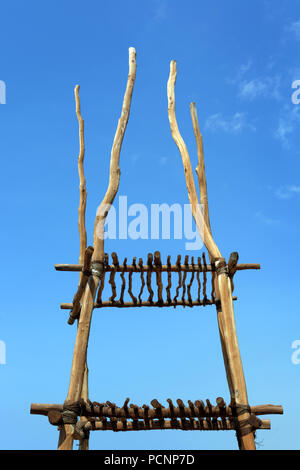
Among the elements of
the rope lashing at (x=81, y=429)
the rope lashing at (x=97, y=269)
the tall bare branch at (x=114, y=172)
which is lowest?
the rope lashing at (x=81, y=429)

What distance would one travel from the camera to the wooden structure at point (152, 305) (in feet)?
15.5

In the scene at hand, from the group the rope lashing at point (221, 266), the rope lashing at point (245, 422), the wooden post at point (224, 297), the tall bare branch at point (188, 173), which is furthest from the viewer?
the tall bare branch at point (188, 173)

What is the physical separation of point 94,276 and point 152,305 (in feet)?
3.79

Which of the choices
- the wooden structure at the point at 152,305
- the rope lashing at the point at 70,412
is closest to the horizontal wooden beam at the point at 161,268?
the wooden structure at the point at 152,305

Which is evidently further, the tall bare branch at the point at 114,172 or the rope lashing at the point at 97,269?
the tall bare branch at the point at 114,172

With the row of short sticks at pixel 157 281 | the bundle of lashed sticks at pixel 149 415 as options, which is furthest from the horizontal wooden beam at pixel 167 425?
the row of short sticks at pixel 157 281

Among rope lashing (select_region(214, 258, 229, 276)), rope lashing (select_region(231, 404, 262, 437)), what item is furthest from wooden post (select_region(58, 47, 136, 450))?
rope lashing (select_region(231, 404, 262, 437))

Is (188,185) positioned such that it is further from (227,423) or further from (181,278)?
(227,423)

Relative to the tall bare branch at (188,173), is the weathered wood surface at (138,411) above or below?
below

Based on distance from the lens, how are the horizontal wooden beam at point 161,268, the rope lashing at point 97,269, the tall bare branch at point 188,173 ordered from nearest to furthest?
the rope lashing at point 97,269, the horizontal wooden beam at point 161,268, the tall bare branch at point 188,173

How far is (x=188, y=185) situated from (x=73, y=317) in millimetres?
2323

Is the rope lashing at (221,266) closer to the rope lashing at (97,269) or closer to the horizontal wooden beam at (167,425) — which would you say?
the rope lashing at (97,269)
